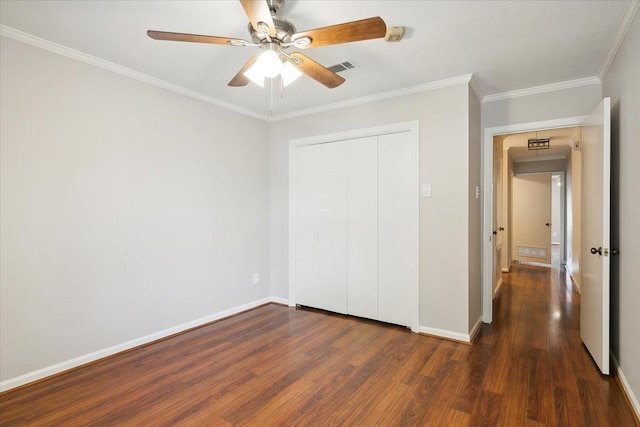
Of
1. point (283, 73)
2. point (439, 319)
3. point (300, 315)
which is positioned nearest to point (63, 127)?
point (283, 73)

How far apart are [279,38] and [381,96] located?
5.96 feet

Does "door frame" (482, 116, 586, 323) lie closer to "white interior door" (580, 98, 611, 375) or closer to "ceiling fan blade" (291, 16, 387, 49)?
"white interior door" (580, 98, 611, 375)

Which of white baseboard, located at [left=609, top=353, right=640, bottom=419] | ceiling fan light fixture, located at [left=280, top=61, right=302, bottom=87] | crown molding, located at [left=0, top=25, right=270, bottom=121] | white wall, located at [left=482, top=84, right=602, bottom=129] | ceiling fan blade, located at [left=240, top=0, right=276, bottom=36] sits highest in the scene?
crown molding, located at [left=0, top=25, right=270, bottom=121]

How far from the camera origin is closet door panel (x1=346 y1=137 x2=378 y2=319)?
3504mm

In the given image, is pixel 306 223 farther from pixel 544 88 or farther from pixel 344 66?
pixel 544 88

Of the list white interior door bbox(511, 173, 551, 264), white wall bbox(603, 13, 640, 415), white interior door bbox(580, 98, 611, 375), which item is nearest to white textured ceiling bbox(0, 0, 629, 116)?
white wall bbox(603, 13, 640, 415)

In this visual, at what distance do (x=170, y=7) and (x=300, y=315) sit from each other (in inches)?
125

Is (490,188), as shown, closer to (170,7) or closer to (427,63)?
(427,63)

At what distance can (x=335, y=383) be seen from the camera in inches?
90.5

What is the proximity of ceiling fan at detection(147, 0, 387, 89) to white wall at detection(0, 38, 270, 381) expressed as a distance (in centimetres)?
132

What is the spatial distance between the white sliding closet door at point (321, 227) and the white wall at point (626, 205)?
7.73 ft

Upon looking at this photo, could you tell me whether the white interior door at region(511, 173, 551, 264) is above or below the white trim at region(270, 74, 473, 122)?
below

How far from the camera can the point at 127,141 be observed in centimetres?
283

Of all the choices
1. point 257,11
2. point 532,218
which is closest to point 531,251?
point 532,218
